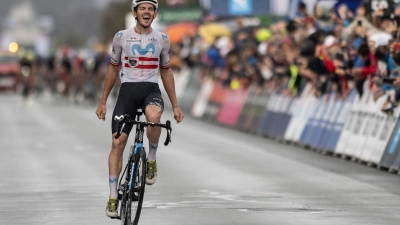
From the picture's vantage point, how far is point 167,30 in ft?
183

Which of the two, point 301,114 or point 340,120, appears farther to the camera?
point 301,114

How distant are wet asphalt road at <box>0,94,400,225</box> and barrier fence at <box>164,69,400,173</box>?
1.07 feet

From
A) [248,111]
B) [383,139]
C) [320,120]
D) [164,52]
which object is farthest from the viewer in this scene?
[248,111]

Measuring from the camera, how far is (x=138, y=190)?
11.3 metres

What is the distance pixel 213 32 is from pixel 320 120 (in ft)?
55.3

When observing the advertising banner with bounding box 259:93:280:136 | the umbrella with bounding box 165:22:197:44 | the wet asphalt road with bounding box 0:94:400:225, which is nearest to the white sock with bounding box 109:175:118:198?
the wet asphalt road with bounding box 0:94:400:225

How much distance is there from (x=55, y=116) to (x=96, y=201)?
23259 mm

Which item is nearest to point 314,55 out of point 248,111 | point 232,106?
point 248,111

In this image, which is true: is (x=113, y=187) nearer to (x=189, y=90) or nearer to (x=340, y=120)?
(x=340, y=120)

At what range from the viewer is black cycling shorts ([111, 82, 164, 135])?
11680 millimetres

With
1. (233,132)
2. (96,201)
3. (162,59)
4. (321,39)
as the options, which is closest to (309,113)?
(321,39)

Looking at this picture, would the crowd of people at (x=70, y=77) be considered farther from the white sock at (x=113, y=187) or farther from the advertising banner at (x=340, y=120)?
the white sock at (x=113, y=187)

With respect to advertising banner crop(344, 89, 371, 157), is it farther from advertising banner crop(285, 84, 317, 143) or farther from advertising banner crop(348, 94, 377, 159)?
advertising banner crop(285, 84, 317, 143)

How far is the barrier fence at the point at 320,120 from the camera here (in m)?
19.1
